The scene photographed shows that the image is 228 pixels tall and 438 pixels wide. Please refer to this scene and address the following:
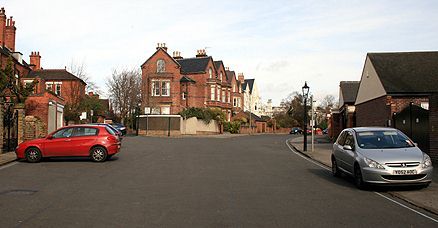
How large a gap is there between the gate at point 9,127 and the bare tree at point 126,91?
37.3 meters

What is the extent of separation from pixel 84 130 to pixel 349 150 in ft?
35.2

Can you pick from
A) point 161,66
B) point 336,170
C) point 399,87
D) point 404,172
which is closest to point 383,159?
point 404,172

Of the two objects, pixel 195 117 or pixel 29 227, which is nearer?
pixel 29 227

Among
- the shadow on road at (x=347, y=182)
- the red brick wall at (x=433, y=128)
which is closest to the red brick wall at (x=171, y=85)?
the red brick wall at (x=433, y=128)

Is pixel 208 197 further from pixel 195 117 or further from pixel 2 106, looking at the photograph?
pixel 195 117

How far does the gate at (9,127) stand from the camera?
70.1 ft

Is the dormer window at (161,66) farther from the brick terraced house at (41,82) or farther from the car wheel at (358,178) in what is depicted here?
the car wheel at (358,178)

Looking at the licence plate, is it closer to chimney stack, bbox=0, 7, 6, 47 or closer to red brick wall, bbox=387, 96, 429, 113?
red brick wall, bbox=387, 96, 429, 113

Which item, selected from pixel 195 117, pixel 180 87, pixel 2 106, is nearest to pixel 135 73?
pixel 180 87

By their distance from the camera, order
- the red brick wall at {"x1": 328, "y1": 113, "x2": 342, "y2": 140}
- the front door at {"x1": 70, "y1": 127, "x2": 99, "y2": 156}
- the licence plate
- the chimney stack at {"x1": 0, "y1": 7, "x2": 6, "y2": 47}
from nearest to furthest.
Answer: the licence plate
the front door at {"x1": 70, "y1": 127, "x2": 99, "y2": 156}
the red brick wall at {"x1": 328, "y1": 113, "x2": 342, "y2": 140}
the chimney stack at {"x1": 0, "y1": 7, "x2": 6, "y2": 47}

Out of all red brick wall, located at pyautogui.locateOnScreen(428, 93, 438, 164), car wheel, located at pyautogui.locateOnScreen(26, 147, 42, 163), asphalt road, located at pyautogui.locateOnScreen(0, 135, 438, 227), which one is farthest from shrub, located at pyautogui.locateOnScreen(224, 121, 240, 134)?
asphalt road, located at pyautogui.locateOnScreen(0, 135, 438, 227)

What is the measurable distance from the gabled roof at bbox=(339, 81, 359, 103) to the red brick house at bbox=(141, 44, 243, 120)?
75.4 feet

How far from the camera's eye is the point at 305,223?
7.29 meters

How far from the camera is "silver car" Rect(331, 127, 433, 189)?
10.6 m
